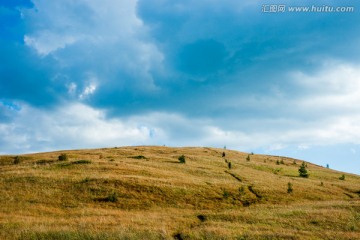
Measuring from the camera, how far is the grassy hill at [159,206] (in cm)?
2386

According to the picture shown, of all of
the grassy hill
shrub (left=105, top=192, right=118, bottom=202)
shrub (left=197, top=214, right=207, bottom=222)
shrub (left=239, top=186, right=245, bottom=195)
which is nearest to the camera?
the grassy hill

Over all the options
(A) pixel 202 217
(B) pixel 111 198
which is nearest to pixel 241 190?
(A) pixel 202 217

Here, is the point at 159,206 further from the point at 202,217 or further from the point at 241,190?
the point at 241,190

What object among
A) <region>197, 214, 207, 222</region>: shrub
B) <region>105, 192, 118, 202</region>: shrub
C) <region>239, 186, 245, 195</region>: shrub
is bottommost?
<region>197, 214, 207, 222</region>: shrub

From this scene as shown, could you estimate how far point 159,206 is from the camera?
113 ft

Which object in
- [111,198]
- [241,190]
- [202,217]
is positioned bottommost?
[202,217]

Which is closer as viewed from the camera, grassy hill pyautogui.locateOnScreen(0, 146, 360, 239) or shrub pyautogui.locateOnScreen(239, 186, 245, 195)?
grassy hill pyautogui.locateOnScreen(0, 146, 360, 239)

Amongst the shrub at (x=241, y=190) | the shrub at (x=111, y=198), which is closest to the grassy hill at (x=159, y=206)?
the shrub at (x=111, y=198)

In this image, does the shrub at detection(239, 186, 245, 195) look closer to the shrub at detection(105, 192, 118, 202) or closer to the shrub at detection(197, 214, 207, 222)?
the shrub at detection(197, 214, 207, 222)

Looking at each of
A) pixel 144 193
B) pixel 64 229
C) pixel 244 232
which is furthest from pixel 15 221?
pixel 244 232

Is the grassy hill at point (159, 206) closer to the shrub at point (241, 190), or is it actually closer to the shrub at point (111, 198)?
the shrub at point (111, 198)

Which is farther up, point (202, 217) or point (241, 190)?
point (241, 190)

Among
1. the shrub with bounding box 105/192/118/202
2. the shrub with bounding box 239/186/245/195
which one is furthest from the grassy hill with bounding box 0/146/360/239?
the shrub with bounding box 239/186/245/195

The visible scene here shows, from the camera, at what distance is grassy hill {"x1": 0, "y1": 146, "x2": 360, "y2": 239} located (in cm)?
2386
